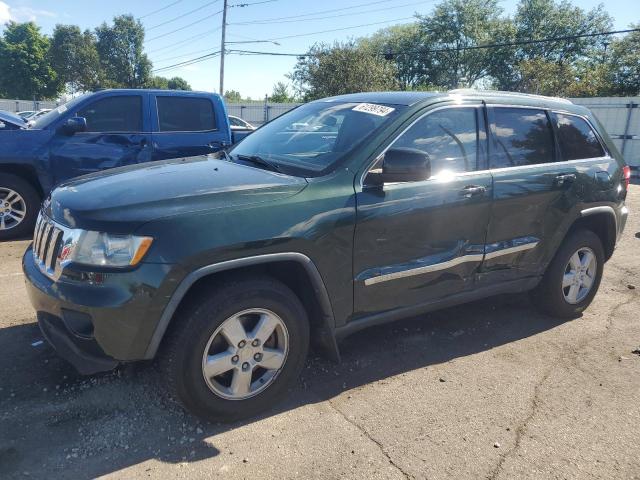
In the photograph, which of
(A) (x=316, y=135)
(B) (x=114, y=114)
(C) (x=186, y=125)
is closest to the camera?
(A) (x=316, y=135)

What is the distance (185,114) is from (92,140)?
4.31ft

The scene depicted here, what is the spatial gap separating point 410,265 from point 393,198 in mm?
453

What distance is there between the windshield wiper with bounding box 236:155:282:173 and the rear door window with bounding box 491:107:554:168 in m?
1.58

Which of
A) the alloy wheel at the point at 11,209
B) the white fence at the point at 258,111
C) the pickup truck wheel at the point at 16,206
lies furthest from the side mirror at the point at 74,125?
the white fence at the point at 258,111

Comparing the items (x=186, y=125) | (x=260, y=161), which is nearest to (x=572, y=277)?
(x=260, y=161)

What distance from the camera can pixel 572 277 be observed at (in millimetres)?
4438

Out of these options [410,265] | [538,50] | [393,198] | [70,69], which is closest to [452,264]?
[410,265]

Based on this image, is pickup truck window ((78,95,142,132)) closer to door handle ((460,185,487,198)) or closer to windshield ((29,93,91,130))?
windshield ((29,93,91,130))

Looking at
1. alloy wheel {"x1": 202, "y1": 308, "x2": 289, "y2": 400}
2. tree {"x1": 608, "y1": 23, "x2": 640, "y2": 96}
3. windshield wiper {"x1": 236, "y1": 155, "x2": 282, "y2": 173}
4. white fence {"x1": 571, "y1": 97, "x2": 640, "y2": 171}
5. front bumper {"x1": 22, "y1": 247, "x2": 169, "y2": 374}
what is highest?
tree {"x1": 608, "y1": 23, "x2": 640, "y2": 96}

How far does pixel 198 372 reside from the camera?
2623 mm

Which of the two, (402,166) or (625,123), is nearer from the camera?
(402,166)

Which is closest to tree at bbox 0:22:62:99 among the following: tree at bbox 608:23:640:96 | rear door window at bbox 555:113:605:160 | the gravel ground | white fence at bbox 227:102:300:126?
white fence at bbox 227:102:300:126

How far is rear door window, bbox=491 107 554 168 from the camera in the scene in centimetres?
378

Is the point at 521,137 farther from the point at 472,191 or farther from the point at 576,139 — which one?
the point at 472,191
